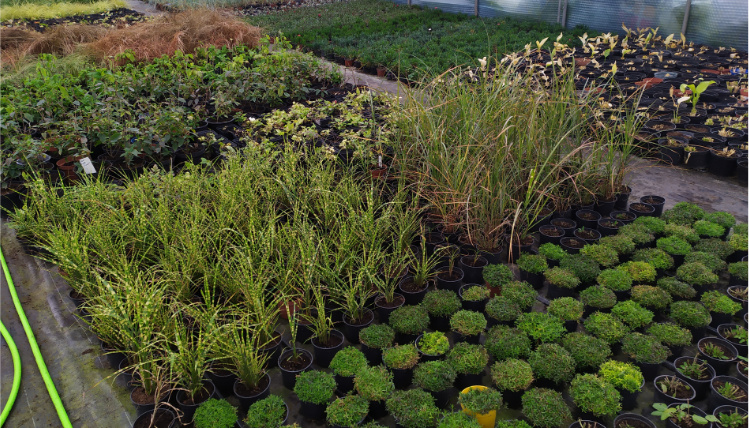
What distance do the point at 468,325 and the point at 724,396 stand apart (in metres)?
1.11

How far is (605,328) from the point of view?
258 centimetres

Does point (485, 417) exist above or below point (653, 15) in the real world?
below

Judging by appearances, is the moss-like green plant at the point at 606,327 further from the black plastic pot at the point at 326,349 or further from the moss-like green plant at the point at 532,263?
the black plastic pot at the point at 326,349

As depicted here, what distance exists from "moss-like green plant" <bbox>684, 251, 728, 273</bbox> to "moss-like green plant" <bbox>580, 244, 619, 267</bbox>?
41cm

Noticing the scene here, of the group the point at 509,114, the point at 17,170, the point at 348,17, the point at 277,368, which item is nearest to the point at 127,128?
the point at 17,170

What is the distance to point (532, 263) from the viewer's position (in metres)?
3.15

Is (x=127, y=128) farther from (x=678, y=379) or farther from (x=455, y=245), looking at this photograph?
(x=678, y=379)

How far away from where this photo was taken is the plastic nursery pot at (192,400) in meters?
2.31

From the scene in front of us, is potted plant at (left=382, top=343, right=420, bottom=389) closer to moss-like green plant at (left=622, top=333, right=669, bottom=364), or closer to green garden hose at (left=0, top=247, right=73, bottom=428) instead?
moss-like green plant at (left=622, top=333, right=669, bottom=364)

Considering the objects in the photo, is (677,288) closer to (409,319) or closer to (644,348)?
(644,348)

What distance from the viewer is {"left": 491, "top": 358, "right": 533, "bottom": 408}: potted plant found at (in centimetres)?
227

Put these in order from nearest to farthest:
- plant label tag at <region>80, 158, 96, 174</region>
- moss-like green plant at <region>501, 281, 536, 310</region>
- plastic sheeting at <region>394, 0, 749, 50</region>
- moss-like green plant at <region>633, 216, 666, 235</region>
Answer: moss-like green plant at <region>501, 281, 536, 310</region>, moss-like green plant at <region>633, 216, 666, 235</region>, plant label tag at <region>80, 158, 96, 174</region>, plastic sheeting at <region>394, 0, 749, 50</region>

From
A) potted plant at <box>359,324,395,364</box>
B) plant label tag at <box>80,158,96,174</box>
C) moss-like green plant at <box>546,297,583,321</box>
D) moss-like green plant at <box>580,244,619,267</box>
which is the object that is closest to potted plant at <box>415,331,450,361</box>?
potted plant at <box>359,324,395,364</box>

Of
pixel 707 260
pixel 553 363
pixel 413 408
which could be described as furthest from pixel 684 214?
pixel 413 408
